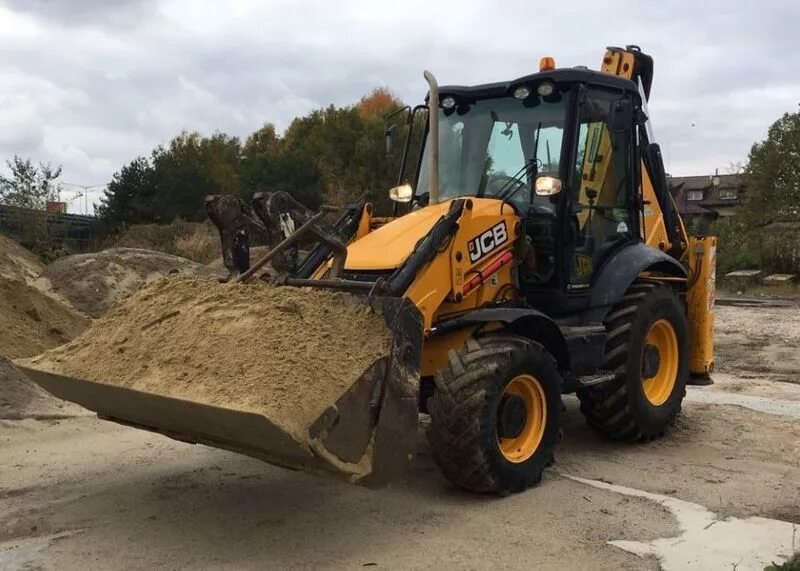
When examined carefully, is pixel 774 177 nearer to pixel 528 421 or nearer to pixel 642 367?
pixel 642 367

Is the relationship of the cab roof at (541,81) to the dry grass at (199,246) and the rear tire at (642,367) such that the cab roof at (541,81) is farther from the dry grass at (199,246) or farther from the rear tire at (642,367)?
the dry grass at (199,246)

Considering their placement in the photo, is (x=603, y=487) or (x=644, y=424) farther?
(x=644, y=424)

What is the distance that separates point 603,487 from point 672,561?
1280 millimetres

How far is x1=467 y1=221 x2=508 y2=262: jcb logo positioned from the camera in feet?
18.4

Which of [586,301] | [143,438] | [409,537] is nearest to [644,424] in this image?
[586,301]

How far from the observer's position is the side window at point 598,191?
636 cm

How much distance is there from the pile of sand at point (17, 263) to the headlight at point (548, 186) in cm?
951

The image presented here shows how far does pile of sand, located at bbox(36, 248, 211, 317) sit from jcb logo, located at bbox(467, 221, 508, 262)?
7.16 meters

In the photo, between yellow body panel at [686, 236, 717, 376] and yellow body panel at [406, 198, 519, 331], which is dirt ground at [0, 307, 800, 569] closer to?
yellow body panel at [686, 236, 717, 376]

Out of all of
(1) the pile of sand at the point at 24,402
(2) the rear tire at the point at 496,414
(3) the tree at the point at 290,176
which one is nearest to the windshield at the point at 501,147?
(2) the rear tire at the point at 496,414

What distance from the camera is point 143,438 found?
6980 millimetres

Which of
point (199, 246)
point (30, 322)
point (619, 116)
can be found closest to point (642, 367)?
point (619, 116)

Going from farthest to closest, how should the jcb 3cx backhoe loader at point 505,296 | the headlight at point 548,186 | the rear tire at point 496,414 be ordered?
the headlight at point 548,186
the rear tire at point 496,414
the jcb 3cx backhoe loader at point 505,296

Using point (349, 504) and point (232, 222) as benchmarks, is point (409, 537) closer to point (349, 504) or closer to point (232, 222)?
point (349, 504)
